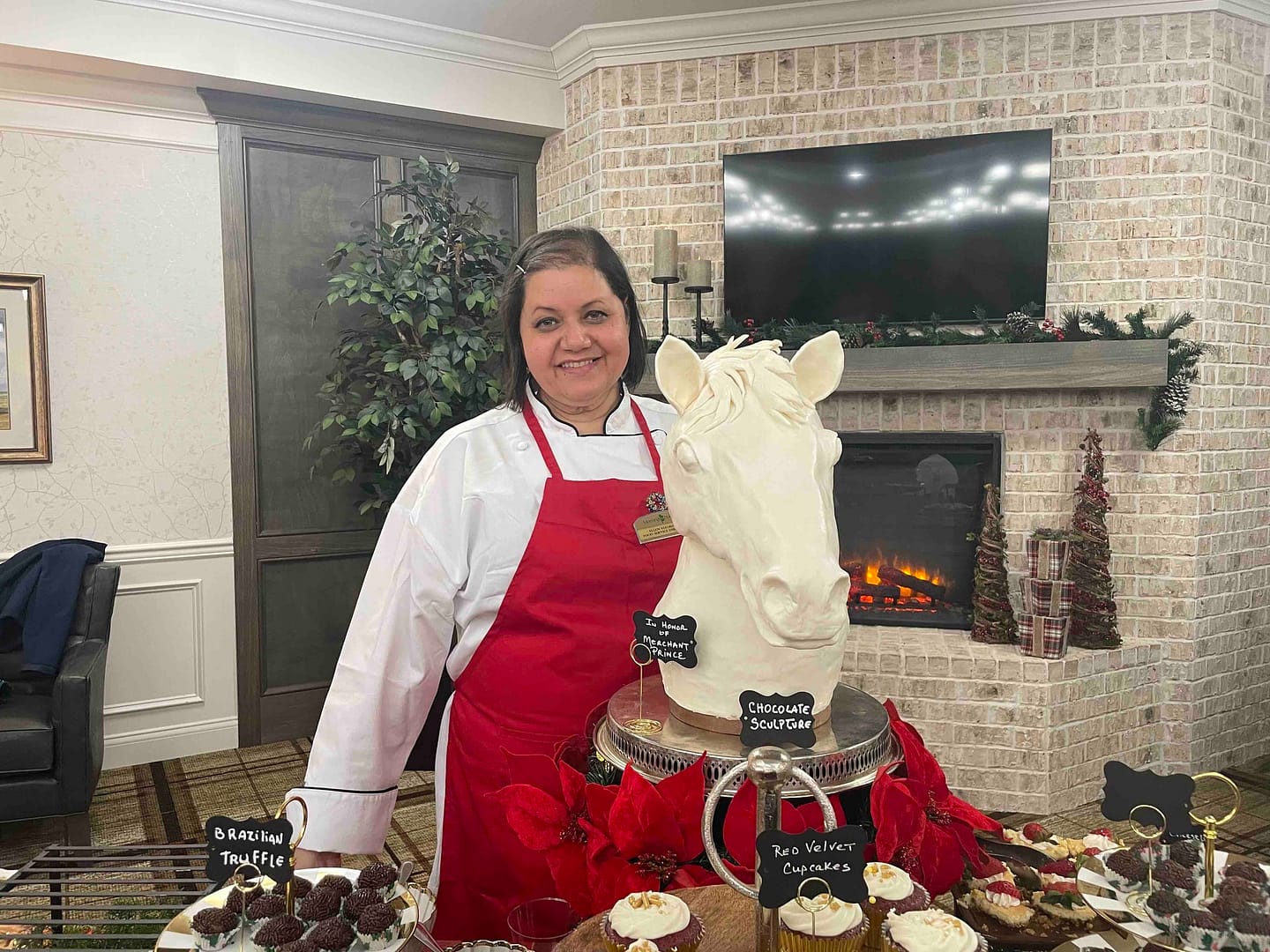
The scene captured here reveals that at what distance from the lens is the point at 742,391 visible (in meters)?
1.06

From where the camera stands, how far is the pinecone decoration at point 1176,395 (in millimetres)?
3420

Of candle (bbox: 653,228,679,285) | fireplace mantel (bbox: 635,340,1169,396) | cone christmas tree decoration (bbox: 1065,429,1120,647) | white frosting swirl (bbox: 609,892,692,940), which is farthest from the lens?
candle (bbox: 653,228,679,285)

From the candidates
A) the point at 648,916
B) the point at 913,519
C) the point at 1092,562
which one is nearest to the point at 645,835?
the point at 648,916

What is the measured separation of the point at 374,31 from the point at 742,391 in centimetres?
355

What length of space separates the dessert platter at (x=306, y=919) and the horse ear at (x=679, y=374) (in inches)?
24.9

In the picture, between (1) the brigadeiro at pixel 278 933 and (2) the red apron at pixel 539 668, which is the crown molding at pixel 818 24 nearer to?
(2) the red apron at pixel 539 668

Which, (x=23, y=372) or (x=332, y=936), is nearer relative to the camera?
(x=332, y=936)

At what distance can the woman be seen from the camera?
4.40ft

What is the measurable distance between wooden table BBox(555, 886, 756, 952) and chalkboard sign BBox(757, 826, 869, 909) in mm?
164

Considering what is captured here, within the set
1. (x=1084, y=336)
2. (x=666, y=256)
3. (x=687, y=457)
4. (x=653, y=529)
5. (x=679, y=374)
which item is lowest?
(x=653, y=529)

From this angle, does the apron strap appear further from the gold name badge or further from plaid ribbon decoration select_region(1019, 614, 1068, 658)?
plaid ribbon decoration select_region(1019, 614, 1068, 658)

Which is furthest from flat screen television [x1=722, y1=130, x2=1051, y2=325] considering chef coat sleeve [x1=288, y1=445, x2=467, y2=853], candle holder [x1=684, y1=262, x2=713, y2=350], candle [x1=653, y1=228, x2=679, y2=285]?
chef coat sleeve [x1=288, y1=445, x2=467, y2=853]

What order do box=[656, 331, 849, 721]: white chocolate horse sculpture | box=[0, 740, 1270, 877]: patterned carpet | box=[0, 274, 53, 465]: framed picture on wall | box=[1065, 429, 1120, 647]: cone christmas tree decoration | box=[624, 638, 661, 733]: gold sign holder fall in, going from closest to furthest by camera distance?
box=[656, 331, 849, 721]: white chocolate horse sculpture < box=[624, 638, 661, 733]: gold sign holder < box=[0, 740, 1270, 877]: patterned carpet < box=[1065, 429, 1120, 647]: cone christmas tree decoration < box=[0, 274, 53, 465]: framed picture on wall

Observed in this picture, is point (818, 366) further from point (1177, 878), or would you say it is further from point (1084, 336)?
point (1084, 336)
